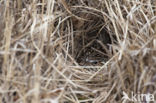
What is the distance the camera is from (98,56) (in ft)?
5.57

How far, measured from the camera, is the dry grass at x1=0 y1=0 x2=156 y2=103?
1058mm

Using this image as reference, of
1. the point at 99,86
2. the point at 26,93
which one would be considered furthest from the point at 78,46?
the point at 26,93

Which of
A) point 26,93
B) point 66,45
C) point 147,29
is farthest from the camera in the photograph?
point 66,45

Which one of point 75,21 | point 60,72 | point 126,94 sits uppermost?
point 75,21

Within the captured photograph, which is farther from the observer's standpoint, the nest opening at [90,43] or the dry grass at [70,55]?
the nest opening at [90,43]

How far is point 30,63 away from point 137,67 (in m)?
0.43

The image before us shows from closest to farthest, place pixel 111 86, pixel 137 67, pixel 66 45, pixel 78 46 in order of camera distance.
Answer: pixel 137 67
pixel 111 86
pixel 66 45
pixel 78 46

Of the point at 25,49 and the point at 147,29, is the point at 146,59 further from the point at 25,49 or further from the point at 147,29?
the point at 25,49

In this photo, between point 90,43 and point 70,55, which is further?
point 90,43

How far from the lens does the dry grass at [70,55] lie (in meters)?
1.06

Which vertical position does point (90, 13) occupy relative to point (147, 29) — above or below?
above

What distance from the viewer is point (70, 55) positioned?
60.6 inches

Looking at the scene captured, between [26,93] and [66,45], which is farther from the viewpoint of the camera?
[66,45]

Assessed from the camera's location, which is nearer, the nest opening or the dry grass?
the dry grass
